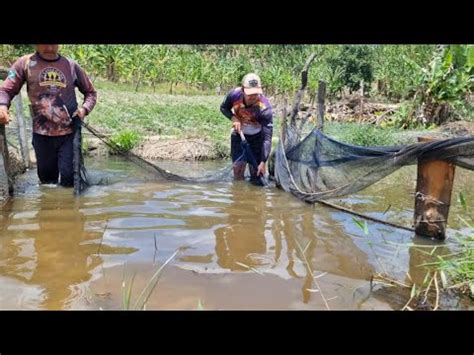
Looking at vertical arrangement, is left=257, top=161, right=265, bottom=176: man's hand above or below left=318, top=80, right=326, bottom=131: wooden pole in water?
below

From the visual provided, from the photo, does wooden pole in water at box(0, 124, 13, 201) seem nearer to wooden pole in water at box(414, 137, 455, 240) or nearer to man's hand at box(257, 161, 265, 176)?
man's hand at box(257, 161, 265, 176)

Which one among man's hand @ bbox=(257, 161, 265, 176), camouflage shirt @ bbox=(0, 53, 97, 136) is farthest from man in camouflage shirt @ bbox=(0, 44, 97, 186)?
man's hand @ bbox=(257, 161, 265, 176)

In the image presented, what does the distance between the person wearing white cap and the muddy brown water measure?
756 mm

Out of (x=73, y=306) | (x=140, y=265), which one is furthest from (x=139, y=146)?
(x=73, y=306)

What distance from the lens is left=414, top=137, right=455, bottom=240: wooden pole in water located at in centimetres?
340

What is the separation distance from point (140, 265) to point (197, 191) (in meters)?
2.53

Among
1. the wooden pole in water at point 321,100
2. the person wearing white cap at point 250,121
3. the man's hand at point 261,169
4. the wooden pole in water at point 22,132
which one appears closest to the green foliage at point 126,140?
the wooden pole in water at point 22,132

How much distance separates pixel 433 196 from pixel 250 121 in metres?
2.92

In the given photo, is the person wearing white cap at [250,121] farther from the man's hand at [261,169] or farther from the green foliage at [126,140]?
the green foliage at [126,140]

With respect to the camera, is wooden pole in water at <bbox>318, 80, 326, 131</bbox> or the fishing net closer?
the fishing net

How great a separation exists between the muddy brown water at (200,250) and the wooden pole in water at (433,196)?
0.13 m

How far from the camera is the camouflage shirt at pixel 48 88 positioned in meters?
4.71

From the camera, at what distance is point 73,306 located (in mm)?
2277
